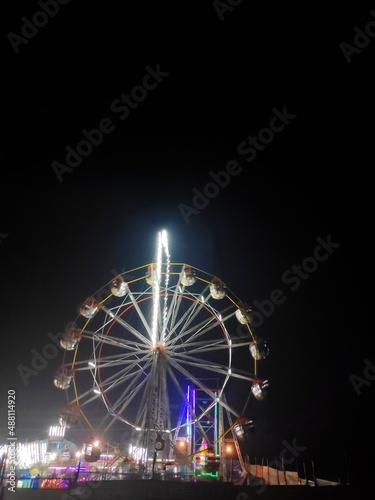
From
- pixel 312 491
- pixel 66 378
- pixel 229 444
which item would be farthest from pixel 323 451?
pixel 66 378

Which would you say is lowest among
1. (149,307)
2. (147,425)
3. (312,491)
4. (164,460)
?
(312,491)

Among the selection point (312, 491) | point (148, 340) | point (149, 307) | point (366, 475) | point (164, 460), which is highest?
point (149, 307)

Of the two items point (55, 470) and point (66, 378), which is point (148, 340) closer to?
point (66, 378)

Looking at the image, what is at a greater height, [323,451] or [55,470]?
[55,470]

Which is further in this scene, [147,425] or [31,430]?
[31,430]

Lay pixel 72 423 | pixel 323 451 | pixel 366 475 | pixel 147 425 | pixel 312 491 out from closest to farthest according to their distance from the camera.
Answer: pixel 312 491 → pixel 147 425 → pixel 72 423 → pixel 366 475 → pixel 323 451

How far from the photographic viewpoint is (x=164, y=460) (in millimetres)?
19547

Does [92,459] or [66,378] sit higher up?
[66,378]

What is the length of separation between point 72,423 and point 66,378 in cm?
247

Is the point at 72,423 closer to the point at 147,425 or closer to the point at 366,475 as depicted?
the point at 147,425

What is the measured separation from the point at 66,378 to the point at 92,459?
4.66m


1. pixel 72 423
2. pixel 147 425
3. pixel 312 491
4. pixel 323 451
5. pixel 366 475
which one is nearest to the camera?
pixel 312 491

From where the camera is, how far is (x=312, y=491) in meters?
17.9

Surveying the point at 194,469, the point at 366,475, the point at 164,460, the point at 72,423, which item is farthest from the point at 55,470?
the point at 366,475
